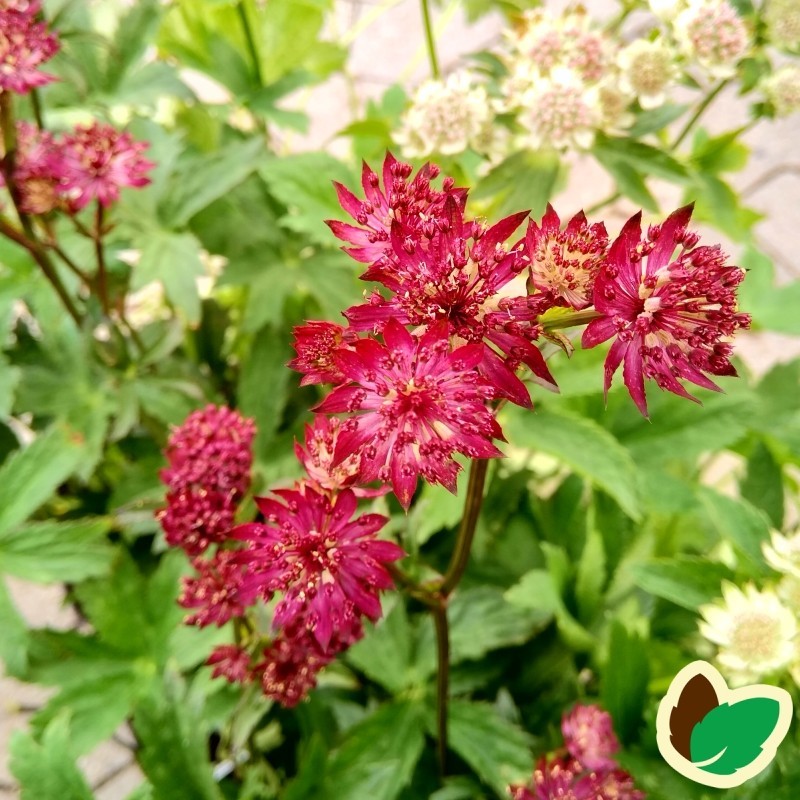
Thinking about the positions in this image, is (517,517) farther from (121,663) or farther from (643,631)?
(121,663)

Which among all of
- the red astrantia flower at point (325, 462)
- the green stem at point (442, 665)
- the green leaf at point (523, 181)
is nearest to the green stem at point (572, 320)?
the red astrantia flower at point (325, 462)

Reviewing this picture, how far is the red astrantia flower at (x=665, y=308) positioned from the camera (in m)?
0.37

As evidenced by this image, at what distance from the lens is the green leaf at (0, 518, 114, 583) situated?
0.80 m

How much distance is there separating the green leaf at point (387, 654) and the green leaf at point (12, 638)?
1.09 ft

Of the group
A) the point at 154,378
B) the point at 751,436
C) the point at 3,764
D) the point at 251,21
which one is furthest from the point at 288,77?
the point at 3,764

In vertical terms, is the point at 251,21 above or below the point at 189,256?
above

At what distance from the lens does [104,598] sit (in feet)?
2.81

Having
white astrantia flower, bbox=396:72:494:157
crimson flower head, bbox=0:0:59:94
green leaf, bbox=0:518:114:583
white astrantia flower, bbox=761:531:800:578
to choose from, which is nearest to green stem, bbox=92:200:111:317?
crimson flower head, bbox=0:0:59:94

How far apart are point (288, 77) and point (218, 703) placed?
0.80m

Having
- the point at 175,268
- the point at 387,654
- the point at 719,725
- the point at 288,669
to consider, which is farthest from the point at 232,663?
the point at 175,268

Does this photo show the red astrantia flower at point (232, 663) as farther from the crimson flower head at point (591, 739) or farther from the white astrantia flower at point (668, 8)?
the white astrantia flower at point (668, 8)

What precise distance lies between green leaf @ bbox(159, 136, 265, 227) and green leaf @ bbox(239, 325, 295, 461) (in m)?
0.18

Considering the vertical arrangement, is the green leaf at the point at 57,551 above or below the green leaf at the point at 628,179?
below

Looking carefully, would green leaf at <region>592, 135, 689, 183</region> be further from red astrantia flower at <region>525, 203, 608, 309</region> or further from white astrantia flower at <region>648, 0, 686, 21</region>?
red astrantia flower at <region>525, 203, 608, 309</region>
